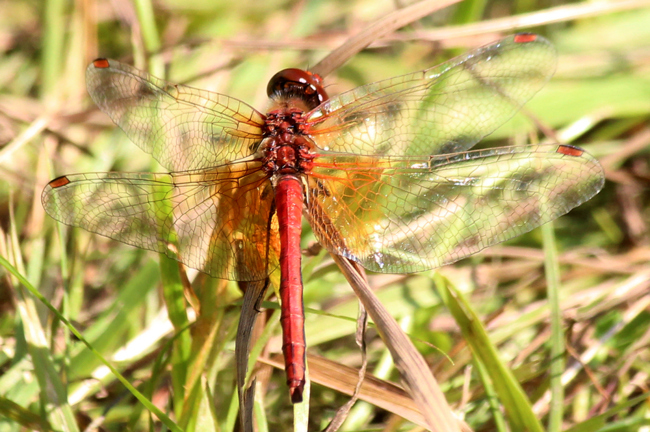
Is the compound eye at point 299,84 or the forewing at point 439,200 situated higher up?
the compound eye at point 299,84

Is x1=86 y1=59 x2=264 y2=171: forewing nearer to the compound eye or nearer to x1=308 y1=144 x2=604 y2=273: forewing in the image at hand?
the compound eye

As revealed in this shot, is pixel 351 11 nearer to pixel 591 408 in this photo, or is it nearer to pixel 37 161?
pixel 37 161

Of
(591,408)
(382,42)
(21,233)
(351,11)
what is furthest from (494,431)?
(351,11)

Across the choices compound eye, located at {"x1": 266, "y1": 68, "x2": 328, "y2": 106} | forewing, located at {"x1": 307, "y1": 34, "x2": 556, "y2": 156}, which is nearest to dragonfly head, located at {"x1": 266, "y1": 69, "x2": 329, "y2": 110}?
compound eye, located at {"x1": 266, "y1": 68, "x2": 328, "y2": 106}

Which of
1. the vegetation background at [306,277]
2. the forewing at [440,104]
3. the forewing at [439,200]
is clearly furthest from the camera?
the forewing at [440,104]

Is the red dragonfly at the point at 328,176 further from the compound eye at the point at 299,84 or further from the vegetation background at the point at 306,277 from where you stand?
the vegetation background at the point at 306,277

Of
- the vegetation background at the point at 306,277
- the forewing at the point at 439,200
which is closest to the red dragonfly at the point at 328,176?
the forewing at the point at 439,200

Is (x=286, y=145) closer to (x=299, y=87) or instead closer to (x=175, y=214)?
(x=299, y=87)
